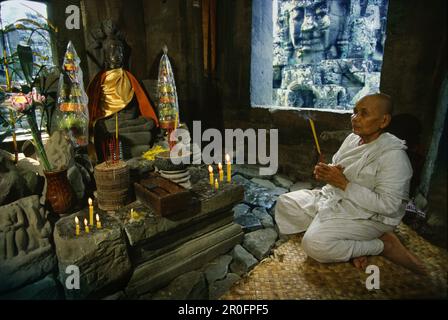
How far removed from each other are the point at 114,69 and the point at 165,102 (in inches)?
48.3

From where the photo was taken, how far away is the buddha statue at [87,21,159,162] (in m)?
5.02

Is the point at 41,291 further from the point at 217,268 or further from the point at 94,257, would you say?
the point at 217,268

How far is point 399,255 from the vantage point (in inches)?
106

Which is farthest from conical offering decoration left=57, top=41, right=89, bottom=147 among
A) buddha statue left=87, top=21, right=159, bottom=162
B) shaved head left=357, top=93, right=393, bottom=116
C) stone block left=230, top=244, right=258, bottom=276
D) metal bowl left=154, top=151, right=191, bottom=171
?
shaved head left=357, top=93, right=393, bottom=116

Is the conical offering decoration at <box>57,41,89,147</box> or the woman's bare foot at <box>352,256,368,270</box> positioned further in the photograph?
the conical offering decoration at <box>57,41,89,147</box>

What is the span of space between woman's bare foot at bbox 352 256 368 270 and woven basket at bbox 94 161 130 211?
255cm

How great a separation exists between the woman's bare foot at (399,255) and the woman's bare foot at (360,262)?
28 cm

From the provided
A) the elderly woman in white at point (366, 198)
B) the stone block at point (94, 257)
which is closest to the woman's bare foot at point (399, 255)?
the elderly woman in white at point (366, 198)

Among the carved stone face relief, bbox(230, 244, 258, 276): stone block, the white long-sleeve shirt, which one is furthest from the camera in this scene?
the carved stone face relief

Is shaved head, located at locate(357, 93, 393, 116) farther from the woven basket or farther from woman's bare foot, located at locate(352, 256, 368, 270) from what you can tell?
the woven basket

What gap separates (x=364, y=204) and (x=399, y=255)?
2.42ft

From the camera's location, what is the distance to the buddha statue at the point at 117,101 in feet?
16.5

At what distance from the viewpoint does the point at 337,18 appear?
831 inches

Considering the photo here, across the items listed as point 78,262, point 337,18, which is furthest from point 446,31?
point 337,18
